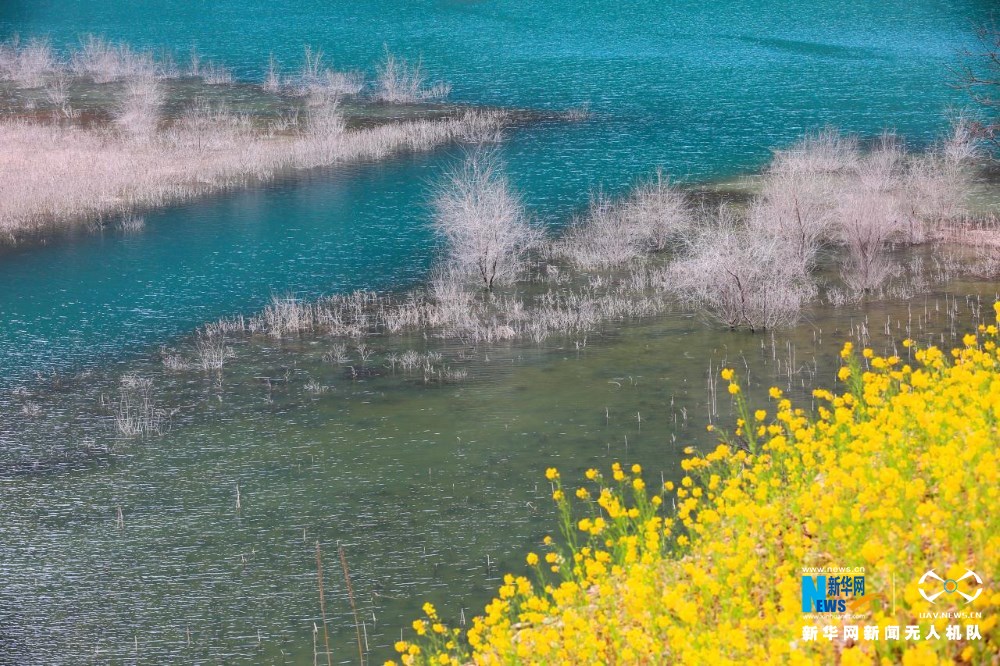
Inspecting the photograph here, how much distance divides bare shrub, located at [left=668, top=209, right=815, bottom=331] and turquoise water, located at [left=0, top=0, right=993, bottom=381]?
8.82 meters

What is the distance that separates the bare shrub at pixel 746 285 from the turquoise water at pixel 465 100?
347 inches

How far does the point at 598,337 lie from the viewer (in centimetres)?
2616

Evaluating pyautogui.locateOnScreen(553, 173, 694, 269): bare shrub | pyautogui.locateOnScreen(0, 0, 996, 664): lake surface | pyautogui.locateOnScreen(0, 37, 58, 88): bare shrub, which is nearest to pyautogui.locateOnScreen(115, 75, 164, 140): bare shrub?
pyautogui.locateOnScreen(0, 37, 58, 88): bare shrub

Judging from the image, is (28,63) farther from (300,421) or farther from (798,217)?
(300,421)

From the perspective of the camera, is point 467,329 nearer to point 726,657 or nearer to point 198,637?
point 198,637

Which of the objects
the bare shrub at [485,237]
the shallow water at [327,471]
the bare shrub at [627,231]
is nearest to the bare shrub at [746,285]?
the shallow water at [327,471]

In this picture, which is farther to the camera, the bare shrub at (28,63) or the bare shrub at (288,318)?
the bare shrub at (28,63)

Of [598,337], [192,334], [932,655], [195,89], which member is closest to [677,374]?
[598,337]

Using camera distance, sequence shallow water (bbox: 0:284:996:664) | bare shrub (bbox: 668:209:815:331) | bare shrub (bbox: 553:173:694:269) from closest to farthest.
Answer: shallow water (bbox: 0:284:996:664) → bare shrub (bbox: 668:209:815:331) → bare shrub (bbox: 553:173:694:269)

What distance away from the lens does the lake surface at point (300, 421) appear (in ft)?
52.3

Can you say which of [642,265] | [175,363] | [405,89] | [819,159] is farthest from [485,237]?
[405,89]

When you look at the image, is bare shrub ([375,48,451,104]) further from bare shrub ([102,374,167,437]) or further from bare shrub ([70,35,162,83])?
bare shrub ([102,374,167,437])

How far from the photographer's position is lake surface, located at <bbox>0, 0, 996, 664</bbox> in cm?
1595

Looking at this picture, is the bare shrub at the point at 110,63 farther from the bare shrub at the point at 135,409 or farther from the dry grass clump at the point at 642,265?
the bare shrub at the point at 135,409
